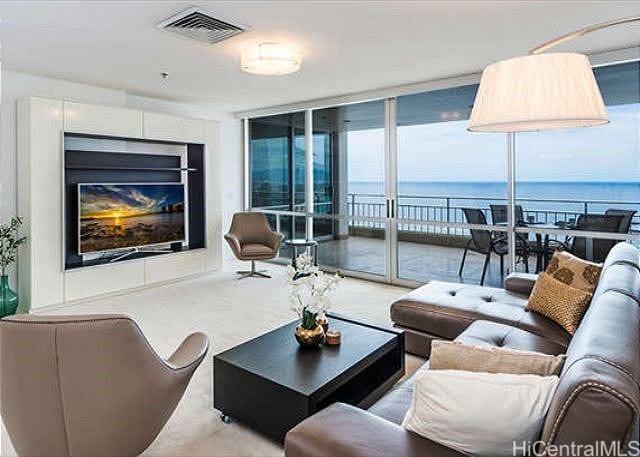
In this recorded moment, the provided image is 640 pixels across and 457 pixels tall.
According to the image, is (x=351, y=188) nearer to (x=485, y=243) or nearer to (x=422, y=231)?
(x=422, y=231)

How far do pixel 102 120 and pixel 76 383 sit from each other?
3935 mm

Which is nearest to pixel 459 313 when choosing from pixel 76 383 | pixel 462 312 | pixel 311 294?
pixel 462 312

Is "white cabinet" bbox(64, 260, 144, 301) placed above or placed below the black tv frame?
below

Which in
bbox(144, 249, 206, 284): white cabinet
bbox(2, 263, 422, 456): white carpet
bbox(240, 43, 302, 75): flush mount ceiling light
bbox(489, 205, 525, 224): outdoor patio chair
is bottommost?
bbox(2, 263, 422, 456): white carpet

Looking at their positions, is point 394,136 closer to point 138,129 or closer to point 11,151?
point 138,129

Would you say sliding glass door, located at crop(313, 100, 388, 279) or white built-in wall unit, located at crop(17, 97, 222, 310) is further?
sliding glass door, located at crop(313, 100, 388, 279)

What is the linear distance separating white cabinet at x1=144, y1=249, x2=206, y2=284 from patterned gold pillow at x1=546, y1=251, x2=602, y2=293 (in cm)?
443

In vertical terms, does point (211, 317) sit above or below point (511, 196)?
below

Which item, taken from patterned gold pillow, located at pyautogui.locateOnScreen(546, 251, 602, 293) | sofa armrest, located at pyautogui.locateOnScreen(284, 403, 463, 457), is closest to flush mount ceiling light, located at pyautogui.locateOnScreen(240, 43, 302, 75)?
patterned gold pillow, located at pyautogui.locateOnScreen(546, 251, 602, 293)

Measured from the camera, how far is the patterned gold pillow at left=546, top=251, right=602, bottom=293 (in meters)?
2.78

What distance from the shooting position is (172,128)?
18.3 ft

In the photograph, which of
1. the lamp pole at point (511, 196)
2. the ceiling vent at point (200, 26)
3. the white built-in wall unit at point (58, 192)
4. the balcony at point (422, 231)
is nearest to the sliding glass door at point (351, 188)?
the balcony at point (422, 231)

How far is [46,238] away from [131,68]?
1965 mm

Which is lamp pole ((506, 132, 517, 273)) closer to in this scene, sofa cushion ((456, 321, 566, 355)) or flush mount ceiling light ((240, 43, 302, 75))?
sofa cushion ((456, 321, 566, 355))
